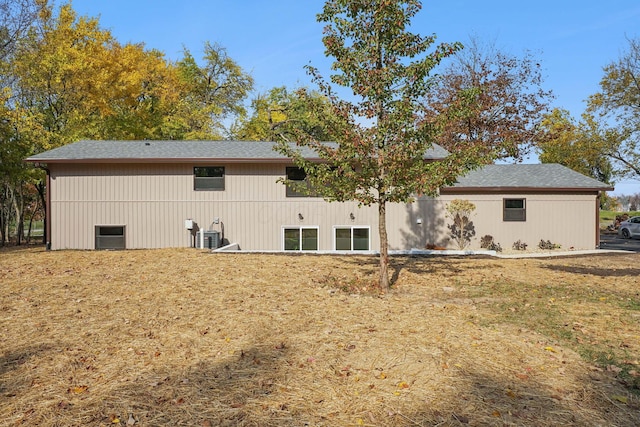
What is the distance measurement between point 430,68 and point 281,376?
6.49m

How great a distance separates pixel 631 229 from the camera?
26.7m

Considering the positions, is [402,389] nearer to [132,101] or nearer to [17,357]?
[17,357]

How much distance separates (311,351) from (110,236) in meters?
14.2

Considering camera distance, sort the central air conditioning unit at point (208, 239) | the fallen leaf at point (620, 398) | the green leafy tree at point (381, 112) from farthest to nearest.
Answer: the central air conditioning unit at point (208, 239) → the green leafy tree at point (381, 112) → the fallen leaf at point (620, 398)

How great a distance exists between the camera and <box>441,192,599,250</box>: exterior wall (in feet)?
58.7

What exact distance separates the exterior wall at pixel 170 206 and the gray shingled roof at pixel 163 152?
47cm

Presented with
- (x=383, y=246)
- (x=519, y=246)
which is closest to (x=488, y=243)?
(x=519, y=246)

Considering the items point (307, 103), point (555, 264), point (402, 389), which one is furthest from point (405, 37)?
point (555, 264)

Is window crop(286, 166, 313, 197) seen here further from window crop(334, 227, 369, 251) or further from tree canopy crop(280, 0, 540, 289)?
tree canopy crop(280, 0, 540, 289)

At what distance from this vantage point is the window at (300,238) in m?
17.1

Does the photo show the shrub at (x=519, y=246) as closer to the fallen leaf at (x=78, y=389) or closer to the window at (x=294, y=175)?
the window at (x=294, y=175)

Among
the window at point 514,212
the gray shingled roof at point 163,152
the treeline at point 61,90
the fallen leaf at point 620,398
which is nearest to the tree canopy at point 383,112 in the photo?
the fallen leaf at point 620,398

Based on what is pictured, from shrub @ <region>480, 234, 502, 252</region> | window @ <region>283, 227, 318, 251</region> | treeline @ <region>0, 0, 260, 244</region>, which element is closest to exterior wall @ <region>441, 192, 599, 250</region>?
shrub @ <region>480, 234, 502, 252</region>

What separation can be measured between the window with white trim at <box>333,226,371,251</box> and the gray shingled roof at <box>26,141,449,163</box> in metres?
3.30
